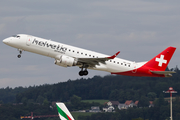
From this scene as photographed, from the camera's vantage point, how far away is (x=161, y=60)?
211ft

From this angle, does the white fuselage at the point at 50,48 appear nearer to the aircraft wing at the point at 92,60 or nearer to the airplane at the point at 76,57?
the airplane at the point at 76,57

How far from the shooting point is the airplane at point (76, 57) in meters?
58.1

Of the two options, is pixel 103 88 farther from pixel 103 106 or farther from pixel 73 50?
pixel 73 50

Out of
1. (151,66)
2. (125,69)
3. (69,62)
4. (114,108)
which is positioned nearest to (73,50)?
(69,62)

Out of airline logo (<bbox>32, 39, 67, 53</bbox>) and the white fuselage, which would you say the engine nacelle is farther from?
airline logo (<bbox>32, 39, 67, 53</bbox>)

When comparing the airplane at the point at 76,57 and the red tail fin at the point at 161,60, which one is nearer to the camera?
the airplane at the point at 76,57

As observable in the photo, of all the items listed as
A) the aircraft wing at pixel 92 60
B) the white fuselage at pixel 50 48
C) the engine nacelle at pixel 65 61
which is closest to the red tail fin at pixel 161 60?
the white fuselage at pixel 50 48

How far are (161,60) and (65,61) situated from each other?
15961 mm

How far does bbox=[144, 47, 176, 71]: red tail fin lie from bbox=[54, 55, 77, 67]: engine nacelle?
12352mm

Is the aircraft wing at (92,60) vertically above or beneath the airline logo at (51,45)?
beneath

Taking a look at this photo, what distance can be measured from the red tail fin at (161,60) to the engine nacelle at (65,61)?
12.4m

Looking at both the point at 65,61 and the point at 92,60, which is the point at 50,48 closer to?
the point at 65,61

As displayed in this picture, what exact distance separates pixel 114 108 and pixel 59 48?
78.0 meters

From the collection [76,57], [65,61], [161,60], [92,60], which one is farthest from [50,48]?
[161,60]
